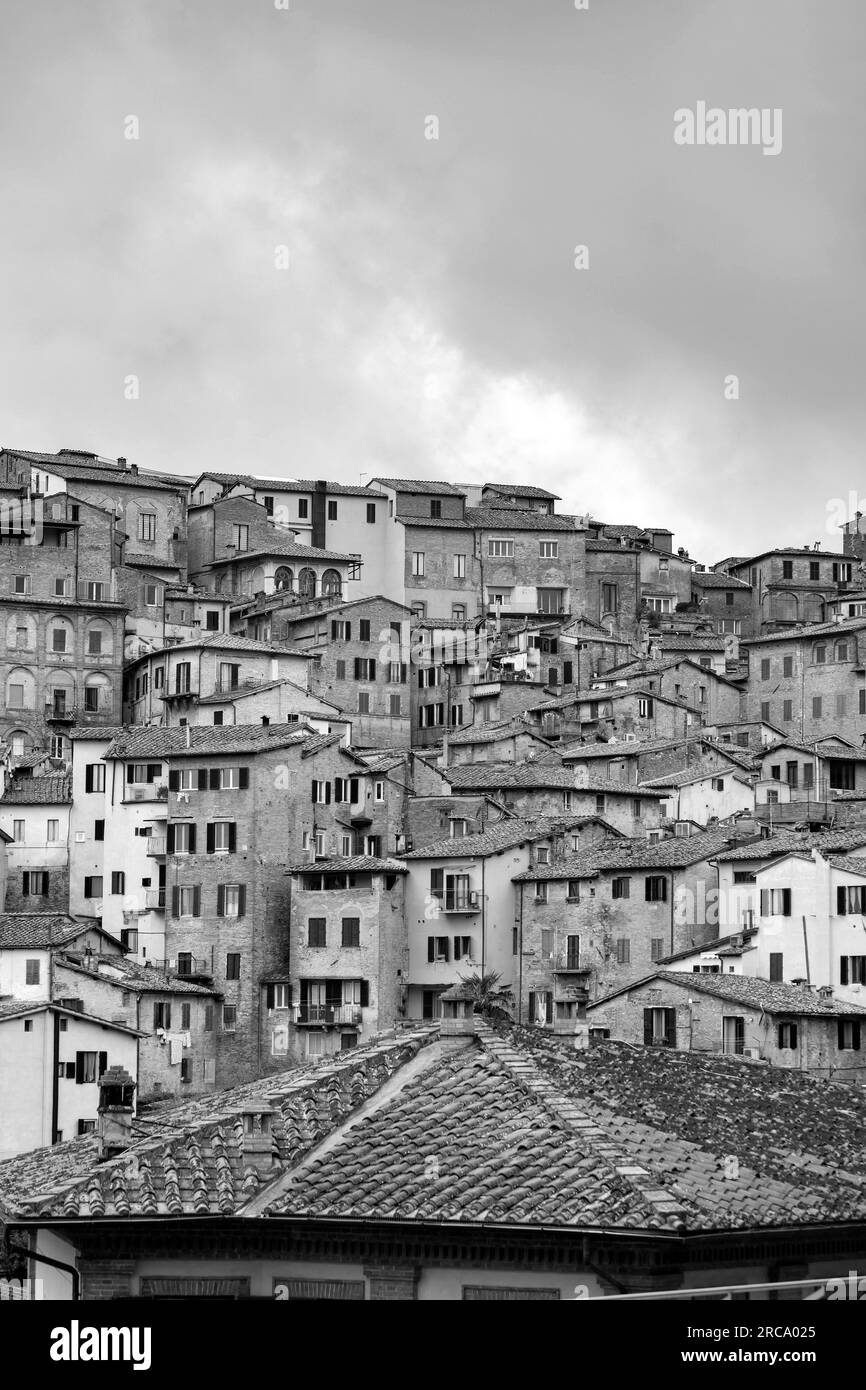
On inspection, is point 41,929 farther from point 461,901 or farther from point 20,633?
point 20,633

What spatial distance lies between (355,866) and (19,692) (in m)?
29.8

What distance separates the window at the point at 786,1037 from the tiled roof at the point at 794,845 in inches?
446

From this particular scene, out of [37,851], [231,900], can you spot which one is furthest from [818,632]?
[37,851]

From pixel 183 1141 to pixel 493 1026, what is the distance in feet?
19.8

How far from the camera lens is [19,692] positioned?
108 m

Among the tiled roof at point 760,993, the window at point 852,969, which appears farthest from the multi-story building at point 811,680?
the tiled roof at point 760,993

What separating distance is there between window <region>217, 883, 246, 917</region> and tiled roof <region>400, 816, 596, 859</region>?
20.0ft

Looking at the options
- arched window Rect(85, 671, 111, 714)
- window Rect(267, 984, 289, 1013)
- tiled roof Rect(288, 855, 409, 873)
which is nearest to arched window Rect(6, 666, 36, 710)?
arched window Rect(85, 671, 111, 714)

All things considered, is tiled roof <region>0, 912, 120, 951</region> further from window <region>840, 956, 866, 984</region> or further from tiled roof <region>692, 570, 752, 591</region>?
tiled roof <region>692, 570, 752, 591</region>

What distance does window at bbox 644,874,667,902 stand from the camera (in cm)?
7900

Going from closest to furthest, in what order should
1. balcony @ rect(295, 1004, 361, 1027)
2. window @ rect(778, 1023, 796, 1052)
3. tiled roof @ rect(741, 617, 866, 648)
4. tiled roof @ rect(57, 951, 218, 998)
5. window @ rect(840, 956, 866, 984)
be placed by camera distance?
1. window @ rect(778, 1023, 796, 1052)
2. window @ rect(840, 956, 866, 984)
3. tiled roof @ rect(57, 951, 218, 998)
4. balcony @ rect(295, 1004, 361, 1027)
5. tiled roof @ rect(741, 617, 866, 648)

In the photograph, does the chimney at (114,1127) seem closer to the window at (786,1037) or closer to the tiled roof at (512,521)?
the window at (786,1037)

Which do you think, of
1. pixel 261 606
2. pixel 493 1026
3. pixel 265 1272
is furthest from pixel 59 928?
pixel 265 1272

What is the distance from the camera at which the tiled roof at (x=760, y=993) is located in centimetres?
6512
